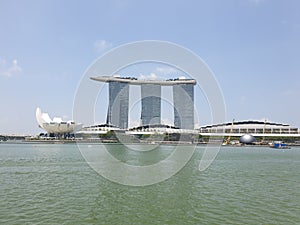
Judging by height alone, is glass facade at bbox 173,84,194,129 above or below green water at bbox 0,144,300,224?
above

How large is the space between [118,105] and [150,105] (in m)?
Answer: 9.68

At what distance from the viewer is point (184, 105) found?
6956cm

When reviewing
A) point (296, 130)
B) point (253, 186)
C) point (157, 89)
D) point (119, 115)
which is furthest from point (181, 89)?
point (253, 186)

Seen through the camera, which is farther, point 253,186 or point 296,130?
point 296,130

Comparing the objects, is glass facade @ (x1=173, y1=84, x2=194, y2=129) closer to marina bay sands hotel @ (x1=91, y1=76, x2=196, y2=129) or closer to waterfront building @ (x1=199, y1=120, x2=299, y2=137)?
marina bay sands hotel @ (x1=91, y1=76, x2=196, y2=129)

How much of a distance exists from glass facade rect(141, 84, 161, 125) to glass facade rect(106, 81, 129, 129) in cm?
539

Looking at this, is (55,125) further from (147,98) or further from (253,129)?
(253,129)

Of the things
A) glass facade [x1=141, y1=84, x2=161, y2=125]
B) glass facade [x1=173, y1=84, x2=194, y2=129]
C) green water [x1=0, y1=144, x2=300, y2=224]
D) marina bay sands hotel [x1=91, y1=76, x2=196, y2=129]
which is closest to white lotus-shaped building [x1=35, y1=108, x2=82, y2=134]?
marina bay sands hotel [x1=91, y1=76, x2=196, y2=129]

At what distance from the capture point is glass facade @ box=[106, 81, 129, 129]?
85069mm

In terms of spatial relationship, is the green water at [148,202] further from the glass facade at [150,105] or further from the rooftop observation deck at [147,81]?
the glass facade at [150,105]

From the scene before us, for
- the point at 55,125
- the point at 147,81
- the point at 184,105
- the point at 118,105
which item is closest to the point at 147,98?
the point at 147,81

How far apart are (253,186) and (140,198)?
4.62 meters

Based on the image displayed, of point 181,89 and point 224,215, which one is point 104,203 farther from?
point 181,89

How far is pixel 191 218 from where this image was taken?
632cm
